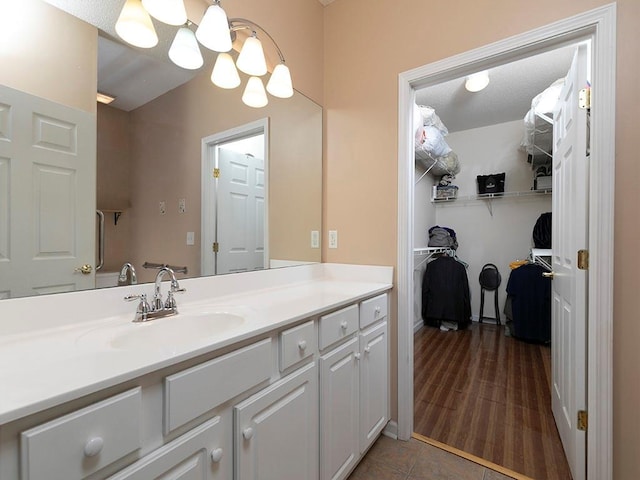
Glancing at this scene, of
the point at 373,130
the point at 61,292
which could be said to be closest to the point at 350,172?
the point at 373,130

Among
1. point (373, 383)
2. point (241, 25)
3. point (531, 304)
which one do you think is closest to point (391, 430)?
point (373, 383)

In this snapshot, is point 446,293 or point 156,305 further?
point 446,293

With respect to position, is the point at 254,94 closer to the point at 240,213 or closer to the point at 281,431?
the point at 240,213

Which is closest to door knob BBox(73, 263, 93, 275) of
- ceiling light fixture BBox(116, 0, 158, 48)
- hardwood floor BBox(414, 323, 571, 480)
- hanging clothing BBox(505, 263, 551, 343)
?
ceiling light fixture BBox(116, 0, 158, 48)

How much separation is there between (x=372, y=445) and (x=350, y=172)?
5.12ft

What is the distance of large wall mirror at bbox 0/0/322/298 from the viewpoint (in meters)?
0.90

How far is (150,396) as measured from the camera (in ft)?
2.21

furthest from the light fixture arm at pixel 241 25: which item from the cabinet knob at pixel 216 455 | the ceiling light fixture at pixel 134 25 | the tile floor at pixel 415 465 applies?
the tile floor at pixel 415 465

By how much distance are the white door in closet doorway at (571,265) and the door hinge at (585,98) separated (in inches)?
0.9

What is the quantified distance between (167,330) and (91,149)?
672mm

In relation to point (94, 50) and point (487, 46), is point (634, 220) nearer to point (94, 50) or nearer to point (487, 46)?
point (487, 46)

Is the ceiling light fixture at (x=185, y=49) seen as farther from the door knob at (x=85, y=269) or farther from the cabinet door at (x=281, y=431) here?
the cabinet door at (x=281, y=431)

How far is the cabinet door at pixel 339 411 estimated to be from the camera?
1.20 m

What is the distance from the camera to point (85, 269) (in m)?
1.02
